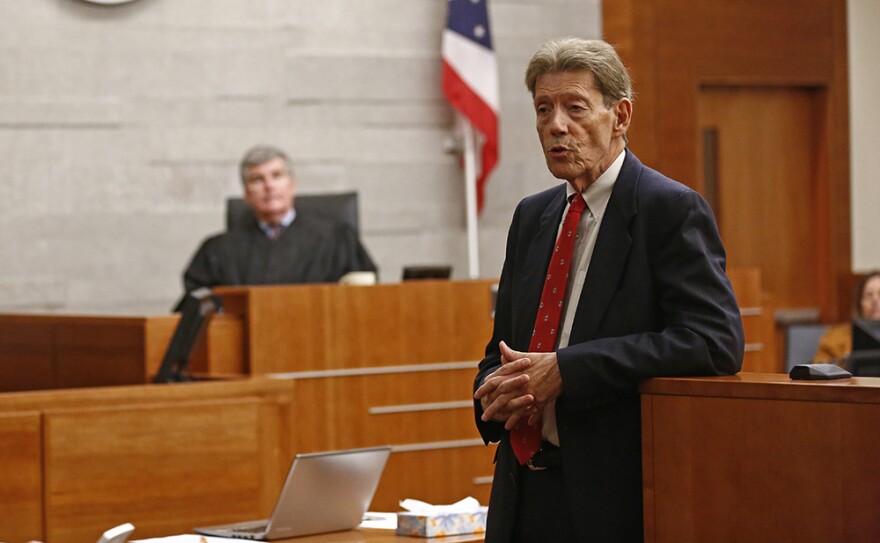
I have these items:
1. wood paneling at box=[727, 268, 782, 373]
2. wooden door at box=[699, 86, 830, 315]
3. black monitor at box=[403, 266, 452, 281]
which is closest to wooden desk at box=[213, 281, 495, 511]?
black monitor at box=[403, 266, 452, 281]

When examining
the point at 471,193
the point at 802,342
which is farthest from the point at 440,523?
the point at 471,193

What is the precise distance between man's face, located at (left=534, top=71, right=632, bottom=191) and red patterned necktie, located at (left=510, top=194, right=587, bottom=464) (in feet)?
0.34

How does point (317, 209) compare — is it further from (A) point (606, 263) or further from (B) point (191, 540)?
(A) point (606, 263)

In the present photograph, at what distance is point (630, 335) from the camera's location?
7.38ft

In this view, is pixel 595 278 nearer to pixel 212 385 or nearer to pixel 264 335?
pixel 212 385

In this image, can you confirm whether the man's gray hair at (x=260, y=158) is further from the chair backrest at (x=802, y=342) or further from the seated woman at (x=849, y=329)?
the seated woman at (x=849, y=329)

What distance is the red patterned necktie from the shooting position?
7.70 feet

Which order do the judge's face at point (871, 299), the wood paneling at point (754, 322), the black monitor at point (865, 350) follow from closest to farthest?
the black monitor at point (865, 350) < the wood paneling at point (754, 322) < the judge's face at point (871, 299)

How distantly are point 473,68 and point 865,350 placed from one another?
3.74 m

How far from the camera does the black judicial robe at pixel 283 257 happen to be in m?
6.36

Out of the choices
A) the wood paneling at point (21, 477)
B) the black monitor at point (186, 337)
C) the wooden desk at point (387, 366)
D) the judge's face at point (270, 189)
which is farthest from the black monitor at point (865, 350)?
the judge's face at point (270, 189)

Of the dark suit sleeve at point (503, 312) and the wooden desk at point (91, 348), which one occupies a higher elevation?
the dark suit sleeve at point (503, 312)

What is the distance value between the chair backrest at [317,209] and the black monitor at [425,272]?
0.74 meters

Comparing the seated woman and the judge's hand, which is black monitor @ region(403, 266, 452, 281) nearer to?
the seated woman
